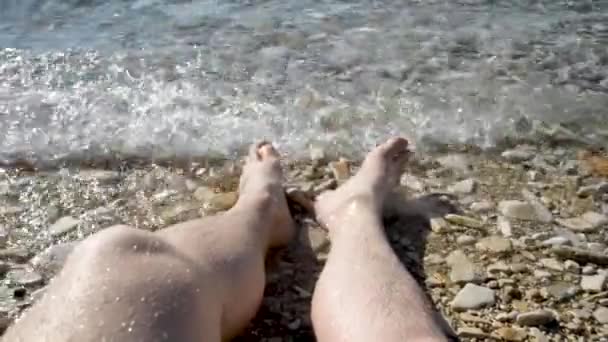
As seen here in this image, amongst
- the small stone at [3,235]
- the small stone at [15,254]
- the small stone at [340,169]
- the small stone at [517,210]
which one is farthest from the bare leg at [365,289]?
the small stone at [3,235]

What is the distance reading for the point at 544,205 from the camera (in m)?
2.99

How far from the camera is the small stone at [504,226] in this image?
2.81m

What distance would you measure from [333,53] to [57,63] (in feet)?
5.12

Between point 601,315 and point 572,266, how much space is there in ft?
0.89

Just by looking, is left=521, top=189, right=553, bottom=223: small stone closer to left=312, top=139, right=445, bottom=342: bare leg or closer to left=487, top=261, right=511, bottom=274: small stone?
left=487, top=261, right=511, bottom=274: small stone

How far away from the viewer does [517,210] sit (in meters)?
2.95

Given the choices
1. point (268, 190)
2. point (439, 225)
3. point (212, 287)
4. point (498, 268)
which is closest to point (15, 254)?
point (268, 190)

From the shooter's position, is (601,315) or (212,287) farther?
(601,315)

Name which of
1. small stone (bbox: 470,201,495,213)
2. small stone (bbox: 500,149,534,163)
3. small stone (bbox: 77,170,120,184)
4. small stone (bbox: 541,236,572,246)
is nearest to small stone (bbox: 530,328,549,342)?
small stone (bbox: 541,236,572,246)

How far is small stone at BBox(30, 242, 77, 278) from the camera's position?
8.63 ft

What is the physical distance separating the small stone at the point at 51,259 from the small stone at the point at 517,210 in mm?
1596

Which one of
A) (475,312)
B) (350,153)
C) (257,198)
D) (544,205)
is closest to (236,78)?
(350,153)

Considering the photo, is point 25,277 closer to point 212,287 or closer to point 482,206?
point 212,287

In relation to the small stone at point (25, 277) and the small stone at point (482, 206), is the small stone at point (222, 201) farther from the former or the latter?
the small stone at point (482, 206)
